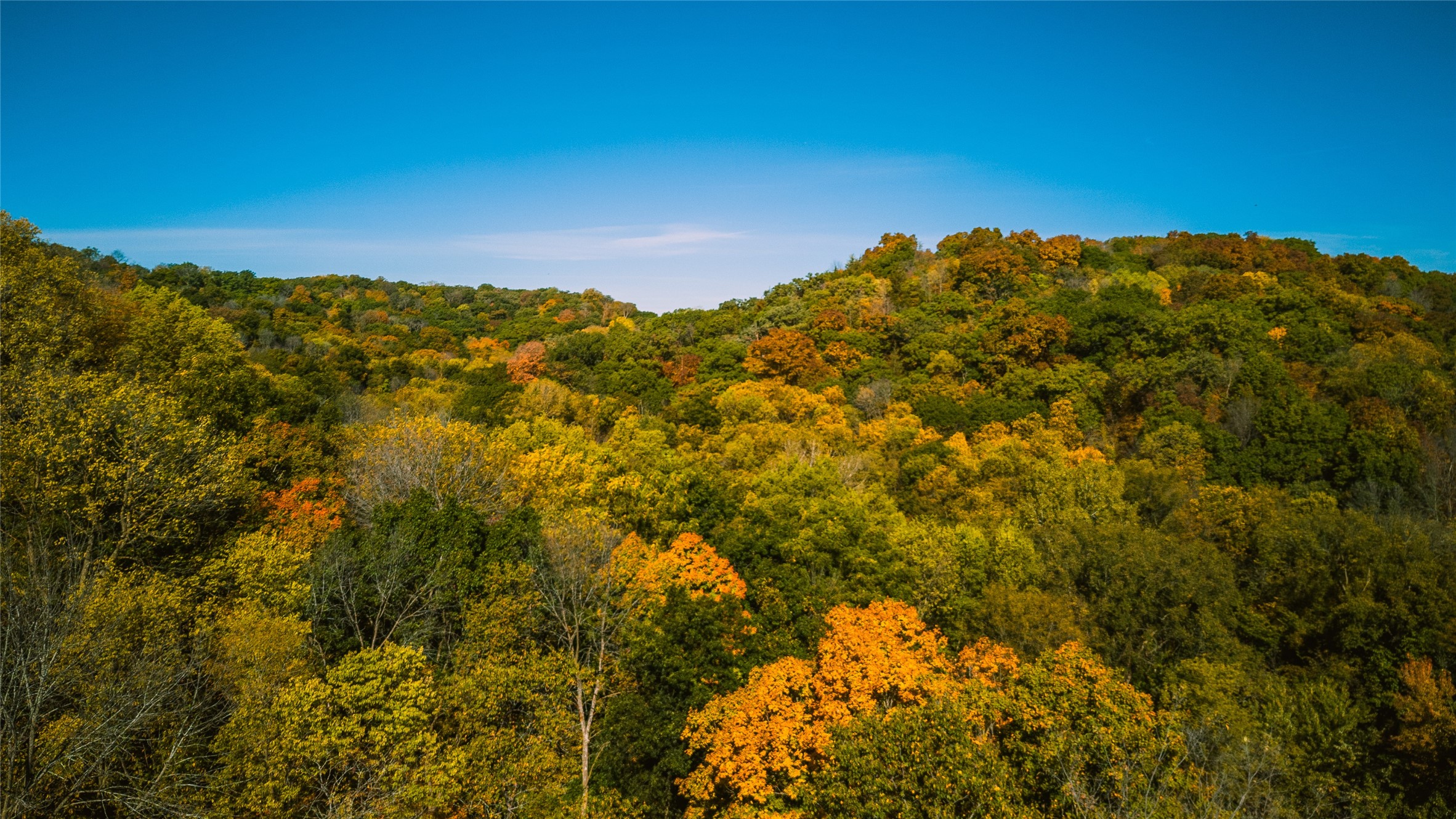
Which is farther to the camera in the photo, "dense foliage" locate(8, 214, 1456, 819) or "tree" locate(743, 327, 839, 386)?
"tree" locate(743, 327, 839, 386)

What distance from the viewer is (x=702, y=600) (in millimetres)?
20500

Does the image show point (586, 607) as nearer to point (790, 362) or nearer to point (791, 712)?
point (791, 712)

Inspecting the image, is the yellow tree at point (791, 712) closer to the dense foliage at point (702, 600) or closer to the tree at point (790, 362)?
the dense foliage at point (702, 600)

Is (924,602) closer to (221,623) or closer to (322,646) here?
(322,646)

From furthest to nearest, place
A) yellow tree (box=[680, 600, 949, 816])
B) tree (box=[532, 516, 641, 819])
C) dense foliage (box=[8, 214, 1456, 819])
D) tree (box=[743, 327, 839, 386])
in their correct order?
tree (box=[743, 327, 839, 386]), tree (box=[532, 516, 641, 819]), yellow tree (box=[680, 600, 949, 816]), dense foliage (box=[8, 214, 1456, 819])

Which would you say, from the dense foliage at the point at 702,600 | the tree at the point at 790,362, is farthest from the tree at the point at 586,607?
the tree at the point at 790,362

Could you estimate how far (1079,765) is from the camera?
600 inches

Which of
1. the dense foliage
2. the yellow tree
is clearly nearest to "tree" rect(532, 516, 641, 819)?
the dense foliage

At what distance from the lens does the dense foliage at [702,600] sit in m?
15.0

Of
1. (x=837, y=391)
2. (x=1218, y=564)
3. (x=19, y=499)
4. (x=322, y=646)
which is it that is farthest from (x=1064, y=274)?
(x=19, y=499)

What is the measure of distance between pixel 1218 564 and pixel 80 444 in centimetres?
4312

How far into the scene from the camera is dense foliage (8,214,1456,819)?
15016 millimetres

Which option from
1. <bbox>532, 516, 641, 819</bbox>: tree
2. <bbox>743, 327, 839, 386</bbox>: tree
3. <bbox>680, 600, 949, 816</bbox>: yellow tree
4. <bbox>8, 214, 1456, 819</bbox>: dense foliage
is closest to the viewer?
<bbox>8, 214, 1456, 819</bbox>: dense foliage

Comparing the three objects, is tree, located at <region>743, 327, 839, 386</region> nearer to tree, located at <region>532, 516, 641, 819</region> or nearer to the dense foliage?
the dense foliage
